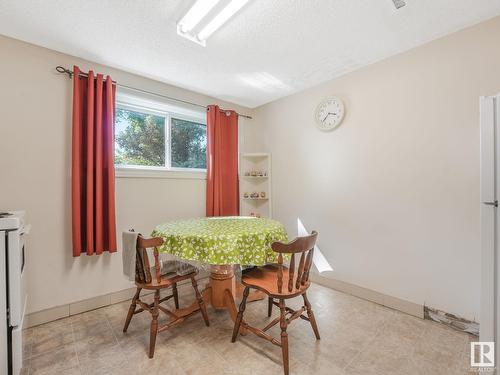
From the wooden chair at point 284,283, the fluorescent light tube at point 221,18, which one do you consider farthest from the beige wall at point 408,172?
the fluorescent light tube at point 221,18

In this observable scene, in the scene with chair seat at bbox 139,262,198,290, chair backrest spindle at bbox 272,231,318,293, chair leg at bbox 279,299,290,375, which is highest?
chair backrest spindle at bbox 272,231,318,293

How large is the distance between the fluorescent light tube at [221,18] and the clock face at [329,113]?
1.42m

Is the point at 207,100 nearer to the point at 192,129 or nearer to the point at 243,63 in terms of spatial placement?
the point at 192,129

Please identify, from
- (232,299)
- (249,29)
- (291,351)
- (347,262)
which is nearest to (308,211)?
(347,262)

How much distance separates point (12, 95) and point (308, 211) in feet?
9.65

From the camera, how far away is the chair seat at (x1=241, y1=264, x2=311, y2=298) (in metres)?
1.55

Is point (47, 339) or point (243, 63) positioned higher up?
point (243, 63)

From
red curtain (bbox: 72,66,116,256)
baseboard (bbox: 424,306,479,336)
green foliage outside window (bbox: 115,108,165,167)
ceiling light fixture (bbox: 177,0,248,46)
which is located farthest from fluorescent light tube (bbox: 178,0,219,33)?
baseboard (bbox: 424,306,479,336)

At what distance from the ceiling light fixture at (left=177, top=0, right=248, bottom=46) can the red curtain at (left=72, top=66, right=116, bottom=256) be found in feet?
3.07

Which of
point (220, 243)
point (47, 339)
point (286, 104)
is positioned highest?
point (286, 104)

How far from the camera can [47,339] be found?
1815 mm

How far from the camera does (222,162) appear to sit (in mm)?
3180

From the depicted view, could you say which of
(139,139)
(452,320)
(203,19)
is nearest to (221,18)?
(203,19)

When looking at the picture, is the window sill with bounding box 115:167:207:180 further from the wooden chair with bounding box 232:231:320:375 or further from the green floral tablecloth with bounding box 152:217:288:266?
A: the wooden chair with bounding box 232:231:320:375
